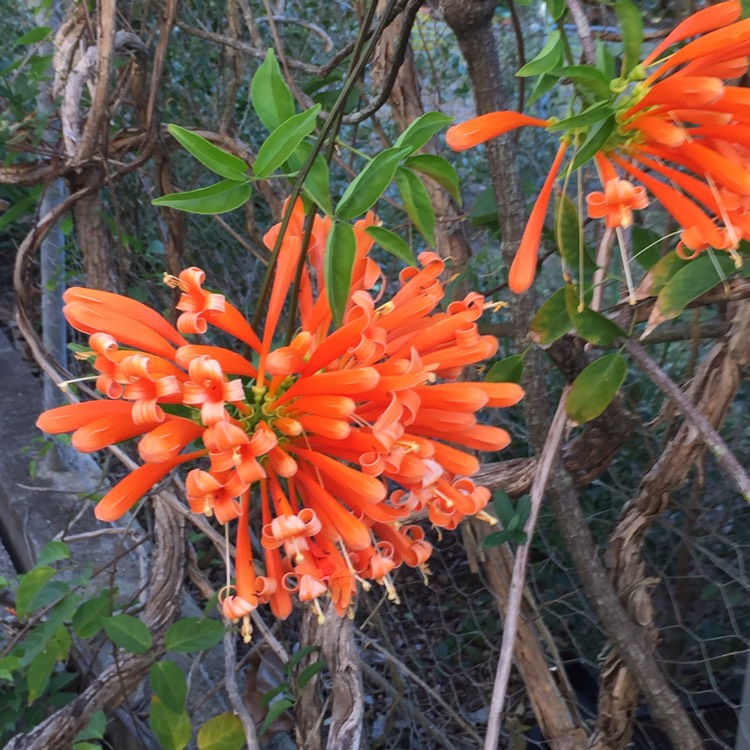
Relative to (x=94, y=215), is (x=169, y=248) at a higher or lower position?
lower

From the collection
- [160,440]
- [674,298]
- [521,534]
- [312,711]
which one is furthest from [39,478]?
[674,298]

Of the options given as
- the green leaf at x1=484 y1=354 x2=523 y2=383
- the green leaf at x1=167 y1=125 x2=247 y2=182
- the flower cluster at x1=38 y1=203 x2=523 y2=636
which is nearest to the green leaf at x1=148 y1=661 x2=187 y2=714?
the flower cluster at x1=38 y1=203 x2=523 y2=636

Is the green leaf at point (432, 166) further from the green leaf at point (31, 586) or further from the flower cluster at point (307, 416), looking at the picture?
the green leaf at point (31, 586)

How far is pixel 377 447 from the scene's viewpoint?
51 cm

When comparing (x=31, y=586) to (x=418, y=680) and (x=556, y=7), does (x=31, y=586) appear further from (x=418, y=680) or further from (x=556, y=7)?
(x=556, y=7)

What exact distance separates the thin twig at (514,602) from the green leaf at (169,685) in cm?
52

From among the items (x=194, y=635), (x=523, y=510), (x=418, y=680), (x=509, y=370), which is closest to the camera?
(x=509, y=370)

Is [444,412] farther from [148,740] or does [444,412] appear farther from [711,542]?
[711,542]

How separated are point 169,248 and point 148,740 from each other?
104cm

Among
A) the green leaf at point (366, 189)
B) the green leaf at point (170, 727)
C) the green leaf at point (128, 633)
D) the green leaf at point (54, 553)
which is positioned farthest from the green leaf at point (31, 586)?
the green leaf at point (366, 189)

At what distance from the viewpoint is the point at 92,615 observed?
1.08 metres

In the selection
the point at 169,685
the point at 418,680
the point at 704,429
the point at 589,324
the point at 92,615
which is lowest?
the point at 418,680

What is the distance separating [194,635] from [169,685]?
0.07 metres

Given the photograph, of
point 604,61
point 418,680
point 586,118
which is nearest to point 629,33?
point 604,61
